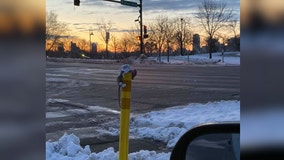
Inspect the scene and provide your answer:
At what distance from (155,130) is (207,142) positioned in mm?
5719

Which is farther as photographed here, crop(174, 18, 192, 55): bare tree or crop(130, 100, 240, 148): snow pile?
crop(174, 18, 192, 55): bare tree

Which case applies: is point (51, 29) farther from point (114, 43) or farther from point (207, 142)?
point (114, 43)

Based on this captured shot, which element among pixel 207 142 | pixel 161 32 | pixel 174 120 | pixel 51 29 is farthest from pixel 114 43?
pixel 207 142

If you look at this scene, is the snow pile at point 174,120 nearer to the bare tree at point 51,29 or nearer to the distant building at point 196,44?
the bare tree at point 51,29

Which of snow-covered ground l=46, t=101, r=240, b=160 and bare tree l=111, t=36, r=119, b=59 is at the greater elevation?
bare tree l=111, t=36, r=119, b=59

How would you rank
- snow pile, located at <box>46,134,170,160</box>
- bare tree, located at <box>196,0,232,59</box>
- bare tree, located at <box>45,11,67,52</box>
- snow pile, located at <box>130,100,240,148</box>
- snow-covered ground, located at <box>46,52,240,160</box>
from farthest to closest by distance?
bare tree, located at <box>196,0,232,59</box>, snow pile, located at <box>130,100,240,148</box>, snow-covered ground, located at <box>46,52,240,160</box>, snow pile, located at <box>46,134,170,160</box>, bare tree, located at <box>45,11,67,52</box>

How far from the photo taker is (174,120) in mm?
8039

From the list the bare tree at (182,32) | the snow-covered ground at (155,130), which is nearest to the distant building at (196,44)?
the bare tree at (182,32)

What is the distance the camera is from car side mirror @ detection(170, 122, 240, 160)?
1545 mm

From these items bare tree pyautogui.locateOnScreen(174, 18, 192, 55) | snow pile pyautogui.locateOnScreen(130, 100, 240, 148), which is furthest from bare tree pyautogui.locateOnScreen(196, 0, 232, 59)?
snow pile pyautogui.locateOnScreen(130, 100, 240, 148)

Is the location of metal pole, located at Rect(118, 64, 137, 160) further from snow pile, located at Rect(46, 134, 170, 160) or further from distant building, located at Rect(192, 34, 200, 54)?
distant building, located at Rect(192, 34, 200, 54)

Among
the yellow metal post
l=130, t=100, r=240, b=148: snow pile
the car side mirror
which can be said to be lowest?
l=130, t=100, r=240, b=148: snow pile

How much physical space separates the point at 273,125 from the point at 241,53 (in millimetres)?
149

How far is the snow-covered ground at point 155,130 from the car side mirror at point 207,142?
1.99 meters
